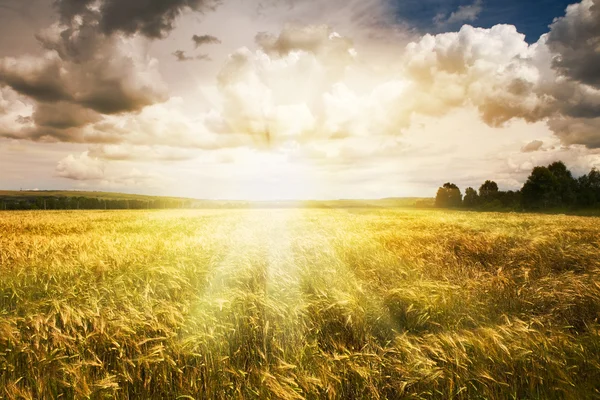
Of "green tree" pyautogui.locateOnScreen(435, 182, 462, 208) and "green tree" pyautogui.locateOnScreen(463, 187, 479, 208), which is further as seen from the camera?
"green tree" pyautogui.locateOnScreen(435, 182, 462, 208)

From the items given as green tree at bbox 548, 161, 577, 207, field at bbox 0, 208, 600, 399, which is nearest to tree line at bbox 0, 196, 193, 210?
field at bbox 0, 208, 600, 399

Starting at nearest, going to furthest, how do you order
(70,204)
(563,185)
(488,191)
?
(563,185), (488,191), (70,204)

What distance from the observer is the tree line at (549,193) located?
63938 mm

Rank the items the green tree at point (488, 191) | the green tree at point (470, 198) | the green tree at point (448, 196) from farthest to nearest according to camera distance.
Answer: the green tree at point (448, 196) → the green tree at point (470, 198) → the green tree at point (488, 191)

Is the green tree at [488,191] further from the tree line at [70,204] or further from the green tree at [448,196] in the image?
the tree line at [70,204]

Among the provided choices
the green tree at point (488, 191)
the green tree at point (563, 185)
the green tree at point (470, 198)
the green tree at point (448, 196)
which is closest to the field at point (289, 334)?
the green tree at point (563, 185)

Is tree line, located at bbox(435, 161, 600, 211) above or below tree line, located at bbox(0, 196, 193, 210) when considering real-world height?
above

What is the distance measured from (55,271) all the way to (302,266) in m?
5.08

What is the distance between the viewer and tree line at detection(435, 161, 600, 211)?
63.9 meters

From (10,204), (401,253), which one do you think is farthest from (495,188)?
(10,204)

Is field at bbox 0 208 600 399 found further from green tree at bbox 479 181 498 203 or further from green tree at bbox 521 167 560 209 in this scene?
green tree at bbox 479 181 498 203

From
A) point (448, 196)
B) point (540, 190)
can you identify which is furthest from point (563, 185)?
point (448, 196)

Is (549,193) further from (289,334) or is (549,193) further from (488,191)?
(289,334)

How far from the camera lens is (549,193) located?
65.9 meters
